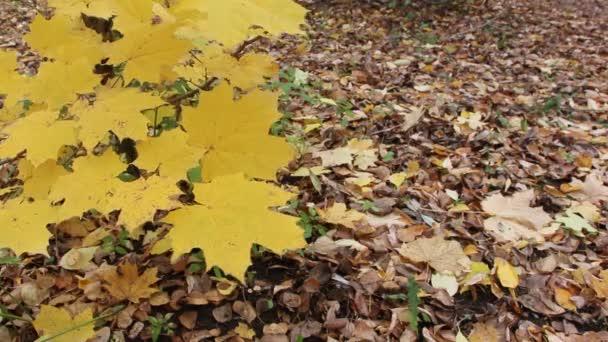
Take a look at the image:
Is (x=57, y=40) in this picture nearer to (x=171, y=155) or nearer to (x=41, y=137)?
(x=41, y=137)

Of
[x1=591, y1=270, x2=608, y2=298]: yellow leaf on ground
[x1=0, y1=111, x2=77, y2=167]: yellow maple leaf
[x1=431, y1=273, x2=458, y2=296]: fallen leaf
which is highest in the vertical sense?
[x1=0, y1=111, x2=77, y2=167]: yellow maple leaf

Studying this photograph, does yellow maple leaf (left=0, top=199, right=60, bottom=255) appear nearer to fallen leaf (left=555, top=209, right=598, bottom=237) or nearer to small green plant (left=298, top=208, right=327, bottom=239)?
small green plant (left=298, top=208, right=327, bottom=239)

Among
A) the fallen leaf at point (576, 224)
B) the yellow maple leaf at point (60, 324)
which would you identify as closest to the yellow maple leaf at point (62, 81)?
the yellow maple leaf at point (60, 324)

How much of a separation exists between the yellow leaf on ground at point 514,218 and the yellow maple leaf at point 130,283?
144cm

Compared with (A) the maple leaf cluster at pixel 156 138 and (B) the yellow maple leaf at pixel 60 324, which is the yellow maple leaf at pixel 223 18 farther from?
(B) the yellow maple leaf at pixel 60 324

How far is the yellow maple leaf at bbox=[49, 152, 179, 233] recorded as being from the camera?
1.00 m

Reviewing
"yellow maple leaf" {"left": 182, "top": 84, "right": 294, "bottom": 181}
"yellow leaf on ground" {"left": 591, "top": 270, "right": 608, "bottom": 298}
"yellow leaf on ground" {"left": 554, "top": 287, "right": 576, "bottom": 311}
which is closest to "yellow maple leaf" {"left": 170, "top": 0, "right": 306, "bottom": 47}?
"yellow maple leaf" {"left": 182, "top": 84, "right": 294, "bottom": 181}

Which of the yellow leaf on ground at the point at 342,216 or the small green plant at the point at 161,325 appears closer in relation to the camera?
the small green plant at the point at 161,325

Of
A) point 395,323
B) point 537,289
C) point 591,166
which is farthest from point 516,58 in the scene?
point 395,323

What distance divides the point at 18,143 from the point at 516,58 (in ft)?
17.2

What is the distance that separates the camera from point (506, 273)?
6.28ft

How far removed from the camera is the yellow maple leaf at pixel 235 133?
1.07 m

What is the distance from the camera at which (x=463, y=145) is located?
305 cm

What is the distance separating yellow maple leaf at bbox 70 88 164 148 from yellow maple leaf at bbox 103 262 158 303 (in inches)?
29.8
